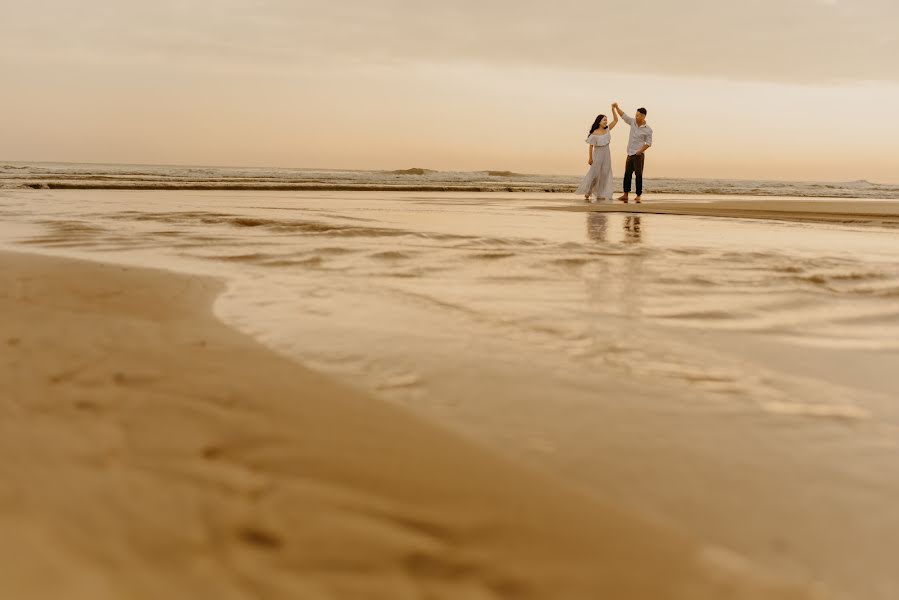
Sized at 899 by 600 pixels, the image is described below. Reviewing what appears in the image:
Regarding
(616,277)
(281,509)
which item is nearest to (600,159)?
(616,277)

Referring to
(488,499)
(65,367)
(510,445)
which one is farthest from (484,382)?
(65,367)

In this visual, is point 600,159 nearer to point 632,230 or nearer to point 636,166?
point 636,166

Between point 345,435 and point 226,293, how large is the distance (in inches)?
80.8

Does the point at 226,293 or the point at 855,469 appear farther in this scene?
the point at 226,293

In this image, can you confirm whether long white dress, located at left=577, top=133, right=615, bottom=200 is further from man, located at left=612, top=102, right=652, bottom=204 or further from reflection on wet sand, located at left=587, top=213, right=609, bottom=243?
reflection on wet sand, located at left=587, top=213, right=609, bottom=243

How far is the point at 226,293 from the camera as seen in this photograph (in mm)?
3354

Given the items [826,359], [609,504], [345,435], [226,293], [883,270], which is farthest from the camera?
[883,270]

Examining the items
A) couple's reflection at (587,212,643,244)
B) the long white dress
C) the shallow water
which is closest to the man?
the long white dress

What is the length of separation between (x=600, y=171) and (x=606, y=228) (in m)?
7.08

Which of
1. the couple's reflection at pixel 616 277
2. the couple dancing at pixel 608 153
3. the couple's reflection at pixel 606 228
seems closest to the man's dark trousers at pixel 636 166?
the couple dancing at pixel 608 153

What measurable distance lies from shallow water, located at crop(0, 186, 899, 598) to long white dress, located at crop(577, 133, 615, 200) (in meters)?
8.20

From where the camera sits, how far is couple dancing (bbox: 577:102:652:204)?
1299 cm

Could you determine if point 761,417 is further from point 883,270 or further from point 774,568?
point 883,270

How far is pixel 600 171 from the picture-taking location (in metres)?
14.1
